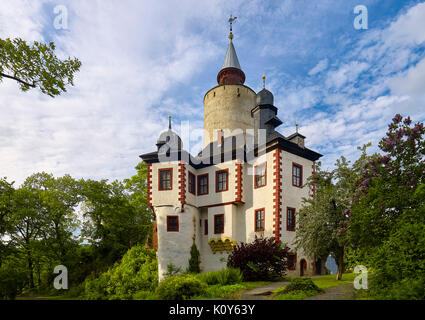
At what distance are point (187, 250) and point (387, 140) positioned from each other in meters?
16.6

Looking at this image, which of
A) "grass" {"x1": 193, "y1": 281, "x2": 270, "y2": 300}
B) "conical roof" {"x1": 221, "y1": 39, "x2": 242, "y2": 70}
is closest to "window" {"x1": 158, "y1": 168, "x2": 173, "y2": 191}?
"grass" {"x1": 193, "y1": 281, "x2": 270, "y2": 300}

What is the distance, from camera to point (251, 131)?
30328mm

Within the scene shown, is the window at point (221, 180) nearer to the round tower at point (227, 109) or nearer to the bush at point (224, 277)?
the round tower at point (227, 109)

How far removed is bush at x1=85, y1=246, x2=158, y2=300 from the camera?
2228cm

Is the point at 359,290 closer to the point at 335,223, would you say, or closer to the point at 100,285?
the point at 335,223

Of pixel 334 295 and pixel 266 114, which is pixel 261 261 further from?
pixel 266 114

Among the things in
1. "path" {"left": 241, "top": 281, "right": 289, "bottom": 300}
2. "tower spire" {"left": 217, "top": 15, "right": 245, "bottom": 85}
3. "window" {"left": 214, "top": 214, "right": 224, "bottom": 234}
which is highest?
"tower spire" {"left": 217, "top": 15, "right": 245, "bottom": 85}

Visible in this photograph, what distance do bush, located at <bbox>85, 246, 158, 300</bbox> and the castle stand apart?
120 cm

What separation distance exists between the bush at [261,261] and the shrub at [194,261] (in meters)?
5.89

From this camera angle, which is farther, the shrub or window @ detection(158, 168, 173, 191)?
window @ detection(158, 168, 173, 191)

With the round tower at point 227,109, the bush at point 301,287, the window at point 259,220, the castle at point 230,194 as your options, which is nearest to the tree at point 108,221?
the castle at point 230,194

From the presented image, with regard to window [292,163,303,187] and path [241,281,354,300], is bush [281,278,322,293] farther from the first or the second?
window [292,163,303,187]

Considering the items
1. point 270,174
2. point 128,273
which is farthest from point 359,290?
point 128,273

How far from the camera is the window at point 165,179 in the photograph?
24.7 m
